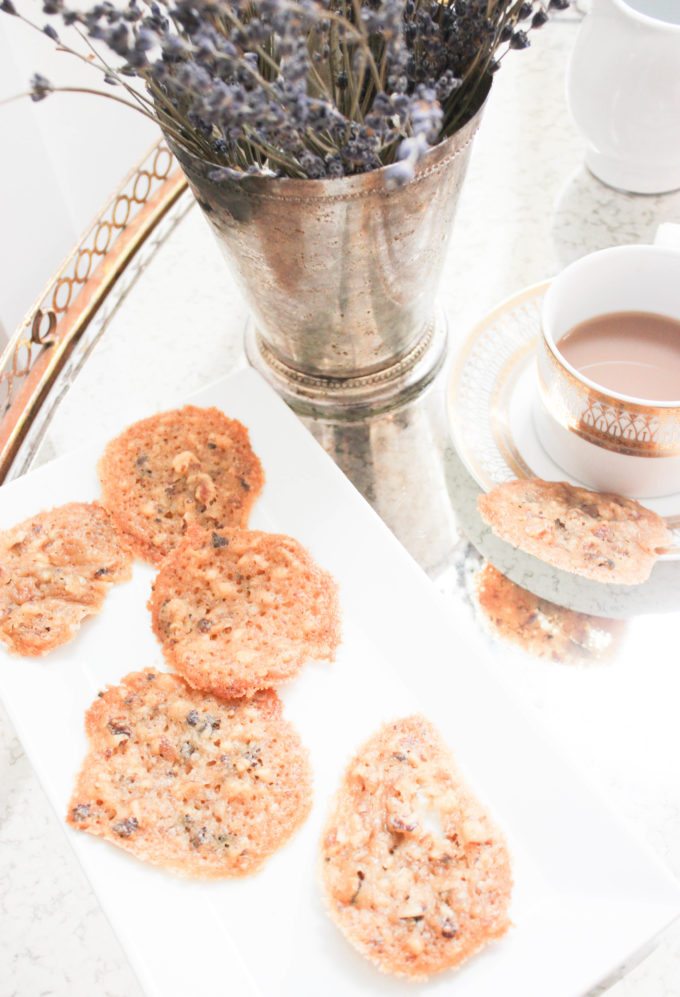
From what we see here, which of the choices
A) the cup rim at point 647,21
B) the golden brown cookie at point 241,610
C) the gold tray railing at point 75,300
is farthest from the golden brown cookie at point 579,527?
the gold tray railing at point 75,300

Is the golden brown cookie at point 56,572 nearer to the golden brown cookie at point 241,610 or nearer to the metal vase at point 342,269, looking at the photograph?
the golden brown cookie at point 241,610

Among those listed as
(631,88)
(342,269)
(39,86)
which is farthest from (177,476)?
(631,88)

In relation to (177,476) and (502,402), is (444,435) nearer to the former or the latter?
(502,402)

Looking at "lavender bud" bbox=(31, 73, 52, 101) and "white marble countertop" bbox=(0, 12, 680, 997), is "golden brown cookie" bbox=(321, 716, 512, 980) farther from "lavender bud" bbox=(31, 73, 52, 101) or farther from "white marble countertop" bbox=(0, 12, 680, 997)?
"lavender bud" bbox=(31, 73, 52, 101)

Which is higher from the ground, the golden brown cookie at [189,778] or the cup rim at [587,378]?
the cup rim at [587,378]

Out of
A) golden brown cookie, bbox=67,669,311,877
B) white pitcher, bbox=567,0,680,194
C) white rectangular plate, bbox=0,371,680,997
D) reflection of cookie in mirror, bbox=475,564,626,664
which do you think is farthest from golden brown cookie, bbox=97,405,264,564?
white pitcher, bbox=567,0,680,194

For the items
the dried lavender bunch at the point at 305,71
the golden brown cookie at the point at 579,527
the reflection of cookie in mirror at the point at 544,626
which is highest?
the dried lavender bunch at the point at 305,71

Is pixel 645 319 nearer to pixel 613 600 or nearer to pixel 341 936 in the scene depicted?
pixel 613 600

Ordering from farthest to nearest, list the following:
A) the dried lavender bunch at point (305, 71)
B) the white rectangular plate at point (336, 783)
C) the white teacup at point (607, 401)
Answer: the white teacup at point (607, 401) → the white rectangular plate at point (336, 783) → the dried lavender bunch at point (305, 71)

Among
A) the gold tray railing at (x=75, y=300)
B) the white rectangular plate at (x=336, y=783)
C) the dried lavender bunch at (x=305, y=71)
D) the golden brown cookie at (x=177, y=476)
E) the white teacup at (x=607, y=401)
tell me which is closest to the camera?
the dried lavender bunch at (x=305, y=71)
